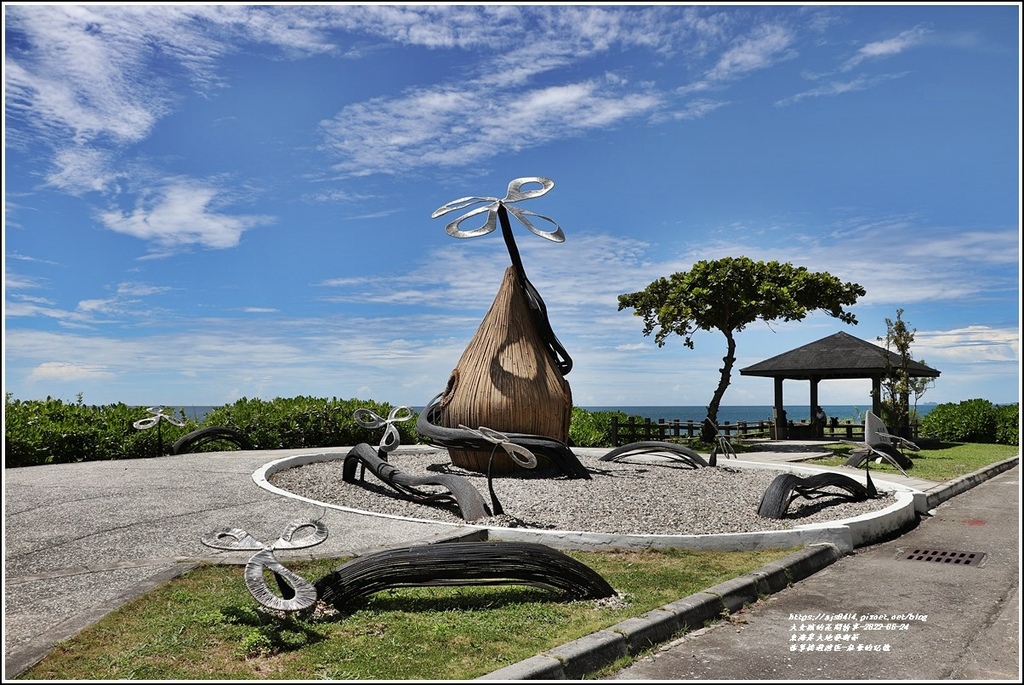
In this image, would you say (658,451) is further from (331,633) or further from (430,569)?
(331,633)

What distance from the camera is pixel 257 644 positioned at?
4.52 metres

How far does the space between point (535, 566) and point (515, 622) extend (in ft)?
1.94

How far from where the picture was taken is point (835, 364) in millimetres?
26938

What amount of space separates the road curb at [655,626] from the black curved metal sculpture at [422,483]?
3.17 metres

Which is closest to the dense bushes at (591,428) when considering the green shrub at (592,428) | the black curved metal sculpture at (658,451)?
the green shrub at (592,428)

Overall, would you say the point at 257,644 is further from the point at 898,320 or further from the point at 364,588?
the point at 898,320

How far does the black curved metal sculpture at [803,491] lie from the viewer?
30.0 feet

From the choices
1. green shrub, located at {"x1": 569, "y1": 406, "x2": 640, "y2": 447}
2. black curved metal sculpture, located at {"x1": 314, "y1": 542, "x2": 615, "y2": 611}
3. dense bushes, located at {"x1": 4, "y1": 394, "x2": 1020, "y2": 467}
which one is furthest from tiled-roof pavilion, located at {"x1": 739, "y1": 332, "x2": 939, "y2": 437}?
black curved metal sculpture, located at {"x1": 314, "y1": 542, "x2": 615, "y2": 611}

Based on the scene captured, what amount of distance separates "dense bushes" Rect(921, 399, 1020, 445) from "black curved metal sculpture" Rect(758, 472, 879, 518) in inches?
726

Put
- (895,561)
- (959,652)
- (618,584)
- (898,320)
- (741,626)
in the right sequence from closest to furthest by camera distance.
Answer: (959,652)
(741,626)
(618,584)
(895,561)
(898,320)

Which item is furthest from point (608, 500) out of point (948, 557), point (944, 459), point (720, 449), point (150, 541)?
point (944, 459)

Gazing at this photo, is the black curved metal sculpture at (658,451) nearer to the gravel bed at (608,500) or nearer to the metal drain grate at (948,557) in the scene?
the gravel bed at (608,500)

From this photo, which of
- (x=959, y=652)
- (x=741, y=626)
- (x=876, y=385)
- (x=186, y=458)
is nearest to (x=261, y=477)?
(x=186, y=458)

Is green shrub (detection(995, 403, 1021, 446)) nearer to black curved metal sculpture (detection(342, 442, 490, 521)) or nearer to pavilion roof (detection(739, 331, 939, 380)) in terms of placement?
pavilion roof (detection(739, 331, 939, 380))
